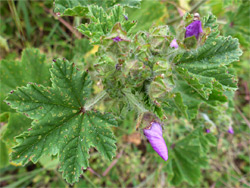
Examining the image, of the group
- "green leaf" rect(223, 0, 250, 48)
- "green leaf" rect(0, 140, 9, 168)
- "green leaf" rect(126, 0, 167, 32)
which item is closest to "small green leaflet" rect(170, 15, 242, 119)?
"green leaf" rect(126, 0, 167, 32)

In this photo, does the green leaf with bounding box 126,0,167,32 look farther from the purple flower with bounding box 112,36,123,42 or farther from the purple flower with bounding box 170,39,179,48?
the purple flower with bounding box 112,36,123,42

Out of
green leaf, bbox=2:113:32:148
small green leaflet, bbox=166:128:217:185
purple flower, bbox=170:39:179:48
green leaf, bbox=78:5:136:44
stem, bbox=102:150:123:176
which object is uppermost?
green leaf, bbox=78:5:136:44

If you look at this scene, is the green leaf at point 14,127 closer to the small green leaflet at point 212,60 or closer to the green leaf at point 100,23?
the green leaf at point 100,23

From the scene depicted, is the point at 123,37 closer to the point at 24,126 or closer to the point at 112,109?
the point at 112,109

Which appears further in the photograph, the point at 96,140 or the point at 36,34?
the point at 36,34

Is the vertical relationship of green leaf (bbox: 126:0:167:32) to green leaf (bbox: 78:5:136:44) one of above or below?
below

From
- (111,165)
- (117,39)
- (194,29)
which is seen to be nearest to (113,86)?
(117,39)

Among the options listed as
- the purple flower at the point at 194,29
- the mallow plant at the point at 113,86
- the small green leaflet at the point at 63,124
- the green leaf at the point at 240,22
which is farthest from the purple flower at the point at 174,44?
the green leaf at the point at 240,22

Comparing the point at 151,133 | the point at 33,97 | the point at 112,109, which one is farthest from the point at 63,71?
the point at 151,133

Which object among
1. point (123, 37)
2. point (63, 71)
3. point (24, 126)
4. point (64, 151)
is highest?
point (123, 37)
